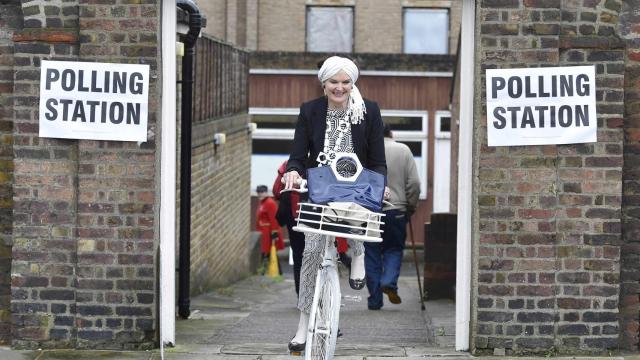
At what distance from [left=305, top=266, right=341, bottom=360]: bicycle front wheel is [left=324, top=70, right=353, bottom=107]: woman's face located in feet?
3.17

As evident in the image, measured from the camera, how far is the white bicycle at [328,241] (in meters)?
6.45

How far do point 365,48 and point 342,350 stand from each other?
21483mm

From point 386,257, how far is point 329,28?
1847cm

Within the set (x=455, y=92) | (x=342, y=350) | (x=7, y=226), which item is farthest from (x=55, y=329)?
(x=455, y=92)

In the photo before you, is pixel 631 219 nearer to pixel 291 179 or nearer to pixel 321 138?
pixel 321 138

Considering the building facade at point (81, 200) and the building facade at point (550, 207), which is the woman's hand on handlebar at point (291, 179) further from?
the building facade at point (550, 207)

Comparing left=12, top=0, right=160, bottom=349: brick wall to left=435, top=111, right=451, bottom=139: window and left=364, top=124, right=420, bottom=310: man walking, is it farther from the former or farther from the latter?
left=435, top=111, right=451, bottom=139: window

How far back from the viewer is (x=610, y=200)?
25.5 ft

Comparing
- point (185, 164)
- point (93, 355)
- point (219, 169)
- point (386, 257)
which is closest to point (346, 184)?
point (93, 355)

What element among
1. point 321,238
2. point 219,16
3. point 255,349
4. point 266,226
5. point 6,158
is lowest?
point 266,226

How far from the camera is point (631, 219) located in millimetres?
7969

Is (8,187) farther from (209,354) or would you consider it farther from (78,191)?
(209,354)

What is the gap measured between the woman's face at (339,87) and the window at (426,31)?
22545 millimetres

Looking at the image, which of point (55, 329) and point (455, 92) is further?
point (455, 92)
